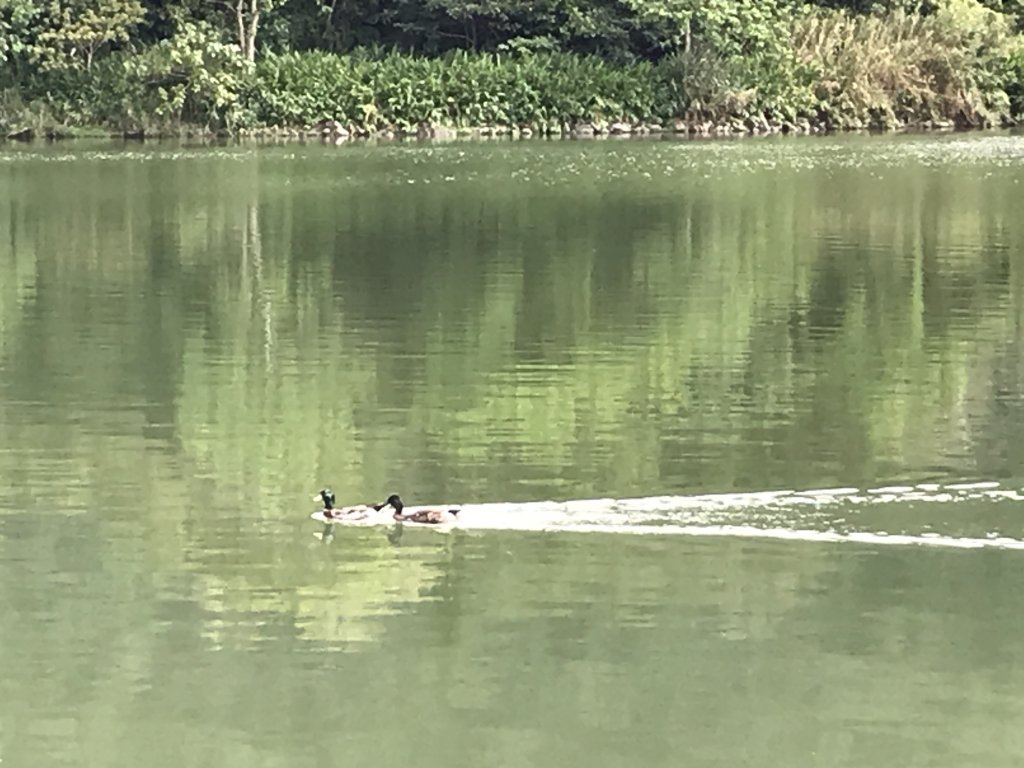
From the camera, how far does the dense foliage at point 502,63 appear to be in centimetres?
3706

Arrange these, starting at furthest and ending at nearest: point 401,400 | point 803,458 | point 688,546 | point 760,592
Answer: point 401,400, point 803,458, point 688,546, point 760,592

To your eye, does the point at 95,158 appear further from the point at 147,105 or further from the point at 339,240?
the point at 339,240

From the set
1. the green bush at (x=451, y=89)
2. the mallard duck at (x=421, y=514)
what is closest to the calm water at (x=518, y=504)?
the mallard duck at (x=421, y=514)

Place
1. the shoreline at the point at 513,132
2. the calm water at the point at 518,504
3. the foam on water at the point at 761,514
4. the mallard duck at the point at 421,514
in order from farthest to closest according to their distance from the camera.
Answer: the shoreline at the point at 513,132
the mallard duck at the point at 421,514
the foam on water at the point at 761,514
the calm water at the point at 518,504

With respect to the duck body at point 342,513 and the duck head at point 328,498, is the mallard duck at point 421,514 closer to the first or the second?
the duck body at point 342,513

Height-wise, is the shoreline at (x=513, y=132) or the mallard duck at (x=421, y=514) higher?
the shoreline at (x=513, y=132)

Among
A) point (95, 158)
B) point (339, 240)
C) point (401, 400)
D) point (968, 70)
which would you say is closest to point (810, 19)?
point (968, 70)

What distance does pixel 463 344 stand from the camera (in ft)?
43.8

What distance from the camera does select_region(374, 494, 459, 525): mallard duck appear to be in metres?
8.54

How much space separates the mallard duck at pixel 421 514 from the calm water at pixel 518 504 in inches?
5.5

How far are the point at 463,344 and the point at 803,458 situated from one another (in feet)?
13.3

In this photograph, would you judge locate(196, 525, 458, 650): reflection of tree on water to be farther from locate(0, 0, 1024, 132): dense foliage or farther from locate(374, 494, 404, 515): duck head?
locate(0, 0, 1024, 132): dense foliage

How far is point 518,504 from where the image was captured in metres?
8.93

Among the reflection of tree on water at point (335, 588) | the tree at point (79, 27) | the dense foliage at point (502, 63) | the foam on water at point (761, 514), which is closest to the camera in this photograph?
the reflection of tree on water at point (335, 588)
